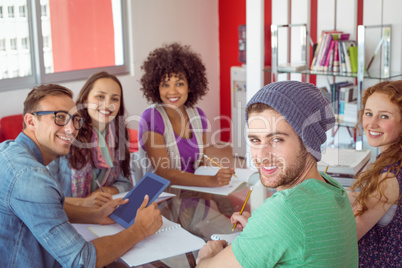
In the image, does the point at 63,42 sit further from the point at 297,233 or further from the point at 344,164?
the point at 297,233

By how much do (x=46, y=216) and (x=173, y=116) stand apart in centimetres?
143

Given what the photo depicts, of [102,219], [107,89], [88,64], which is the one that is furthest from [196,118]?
[88,64]

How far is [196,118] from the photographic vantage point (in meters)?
3.08

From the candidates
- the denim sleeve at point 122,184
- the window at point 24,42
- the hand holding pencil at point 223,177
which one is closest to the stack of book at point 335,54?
the hand holding pencil at point 223,177

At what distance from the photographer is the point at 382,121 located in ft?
6.31

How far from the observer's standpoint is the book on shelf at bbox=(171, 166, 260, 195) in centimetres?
245

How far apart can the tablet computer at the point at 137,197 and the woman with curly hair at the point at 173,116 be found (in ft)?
1.31

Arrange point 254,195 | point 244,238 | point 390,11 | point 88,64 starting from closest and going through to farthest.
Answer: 1. point 244,238
2. point 254,195
3. point 390,11
4. point 88,64

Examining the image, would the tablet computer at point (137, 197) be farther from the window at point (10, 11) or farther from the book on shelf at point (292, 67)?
the window at point (10, 11)

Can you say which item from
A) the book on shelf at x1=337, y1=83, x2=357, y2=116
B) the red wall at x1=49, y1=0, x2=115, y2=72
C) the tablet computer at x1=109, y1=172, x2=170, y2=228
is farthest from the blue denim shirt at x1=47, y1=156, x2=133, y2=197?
the red wall at x1=49, y1=0, x2=115, y2=72

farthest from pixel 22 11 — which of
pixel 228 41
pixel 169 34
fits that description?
pixel 228 41

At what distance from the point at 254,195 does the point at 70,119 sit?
971mm

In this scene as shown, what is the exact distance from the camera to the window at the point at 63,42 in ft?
15.7

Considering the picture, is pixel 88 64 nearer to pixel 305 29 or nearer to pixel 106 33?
pixel 106 33
